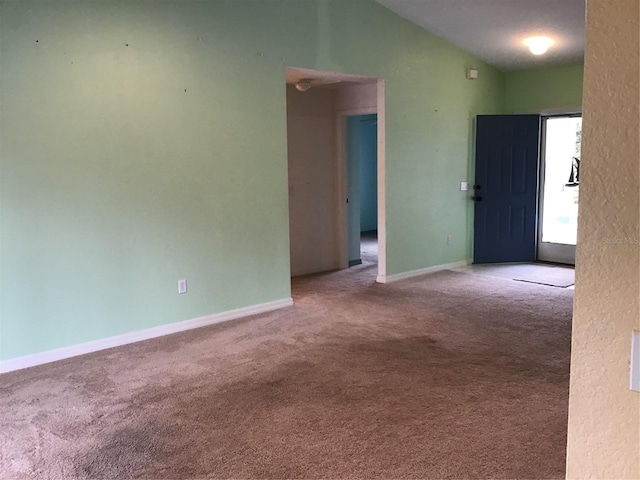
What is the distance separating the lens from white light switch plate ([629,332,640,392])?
90 centimetres

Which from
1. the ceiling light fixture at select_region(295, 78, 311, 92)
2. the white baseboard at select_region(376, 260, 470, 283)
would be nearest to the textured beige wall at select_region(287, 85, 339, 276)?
the ceiling light fixture at select_region(295, 78, 311, 92)

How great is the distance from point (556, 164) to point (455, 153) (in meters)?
1.49

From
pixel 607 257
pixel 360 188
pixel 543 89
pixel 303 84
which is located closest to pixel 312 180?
pixel 303 84

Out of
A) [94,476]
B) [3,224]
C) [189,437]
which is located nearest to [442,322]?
[189,437]

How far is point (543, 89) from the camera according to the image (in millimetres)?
7215

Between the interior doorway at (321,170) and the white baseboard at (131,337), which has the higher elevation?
the interior doorway at (321,170)

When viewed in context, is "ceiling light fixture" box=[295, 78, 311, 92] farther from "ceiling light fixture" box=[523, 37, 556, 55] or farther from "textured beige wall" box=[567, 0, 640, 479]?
"textured beige wall" box=[567, 0, 640, 479]

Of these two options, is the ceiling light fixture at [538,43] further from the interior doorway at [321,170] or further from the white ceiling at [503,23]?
the interior doorway at [321,170]

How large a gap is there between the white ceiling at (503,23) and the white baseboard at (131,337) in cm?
324

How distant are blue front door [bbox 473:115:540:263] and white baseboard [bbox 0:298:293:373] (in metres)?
3.18

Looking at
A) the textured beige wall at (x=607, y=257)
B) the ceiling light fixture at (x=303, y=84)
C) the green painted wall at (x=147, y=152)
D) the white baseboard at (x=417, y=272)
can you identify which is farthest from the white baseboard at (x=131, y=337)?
the textured beige wall at (x=607, y=257)

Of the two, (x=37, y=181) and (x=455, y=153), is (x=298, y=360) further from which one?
(x=455, y=153)

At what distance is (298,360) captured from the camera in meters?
3.89

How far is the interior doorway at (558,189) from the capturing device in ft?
23.9
